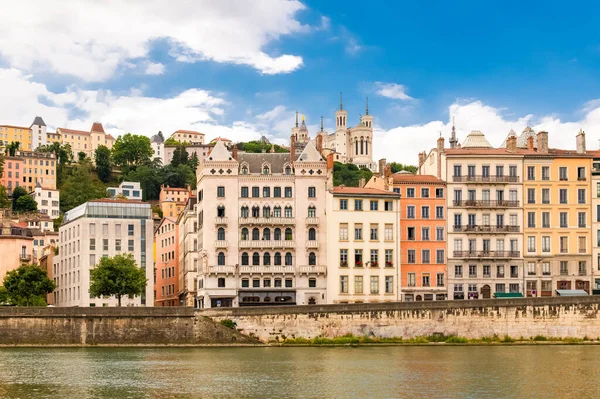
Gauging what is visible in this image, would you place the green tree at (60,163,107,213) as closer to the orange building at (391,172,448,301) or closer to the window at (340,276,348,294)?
the orange building at (391,172,448,301)

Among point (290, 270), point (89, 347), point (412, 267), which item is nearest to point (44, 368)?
point (89, 347)

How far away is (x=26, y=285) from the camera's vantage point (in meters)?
100

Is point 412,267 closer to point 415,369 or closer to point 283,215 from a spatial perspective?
point 283,215

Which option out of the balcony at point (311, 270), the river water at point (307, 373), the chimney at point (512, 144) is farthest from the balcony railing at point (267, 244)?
the chimney at point (512, 144)

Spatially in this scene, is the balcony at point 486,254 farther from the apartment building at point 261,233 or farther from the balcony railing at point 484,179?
the apartment building at point 261,233

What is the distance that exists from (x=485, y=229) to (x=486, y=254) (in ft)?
7.89

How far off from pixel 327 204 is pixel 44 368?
39035mm

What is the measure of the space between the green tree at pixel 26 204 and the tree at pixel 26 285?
84.8m

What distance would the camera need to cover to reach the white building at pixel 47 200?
617 feet

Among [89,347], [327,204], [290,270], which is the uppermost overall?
[327,204]

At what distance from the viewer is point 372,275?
302 feet

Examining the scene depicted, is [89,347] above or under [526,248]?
under

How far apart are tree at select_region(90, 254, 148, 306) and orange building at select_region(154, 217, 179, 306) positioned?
59.4 ft

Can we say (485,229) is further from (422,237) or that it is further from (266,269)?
(266,269)
